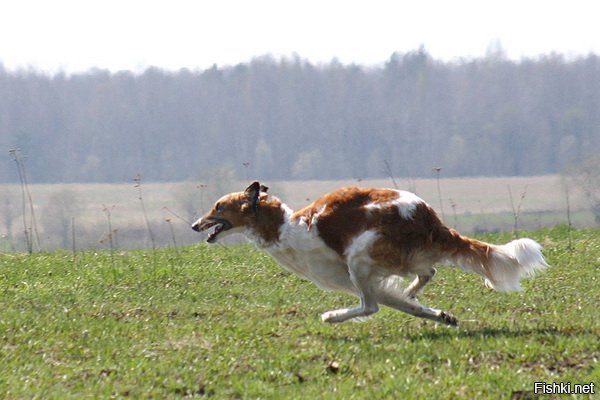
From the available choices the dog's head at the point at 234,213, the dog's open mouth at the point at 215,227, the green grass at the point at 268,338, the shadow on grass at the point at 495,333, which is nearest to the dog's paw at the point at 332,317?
the green grass at the point at 268,338

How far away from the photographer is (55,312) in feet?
35.0

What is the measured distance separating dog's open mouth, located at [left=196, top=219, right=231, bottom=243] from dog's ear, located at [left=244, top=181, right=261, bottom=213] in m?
0.35

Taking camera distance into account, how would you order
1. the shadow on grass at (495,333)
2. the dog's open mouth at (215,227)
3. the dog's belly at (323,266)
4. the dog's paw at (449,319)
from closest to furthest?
the shadow on grass at (495,333)
the dog's paw at (449,319)
the dog's belly at (323,266)
the dog's open mouth at (215,227)

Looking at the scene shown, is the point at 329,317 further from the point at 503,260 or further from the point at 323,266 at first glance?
the point at 503,260

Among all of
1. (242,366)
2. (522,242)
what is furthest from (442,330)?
(242,366)

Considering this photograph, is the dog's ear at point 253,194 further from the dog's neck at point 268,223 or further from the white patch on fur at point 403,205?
the white patch on fur at point 403,205

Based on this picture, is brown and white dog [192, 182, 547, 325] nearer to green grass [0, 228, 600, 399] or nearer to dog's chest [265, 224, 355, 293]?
dog's chest [265, 224, 355, 293]

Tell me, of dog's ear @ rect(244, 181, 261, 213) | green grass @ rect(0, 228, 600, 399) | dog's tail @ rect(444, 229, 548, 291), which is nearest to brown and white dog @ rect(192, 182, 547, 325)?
dog's tail @ rect(444, 229, 548, 291)

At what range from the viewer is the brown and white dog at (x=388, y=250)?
9.69 metres

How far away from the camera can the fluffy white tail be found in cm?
970

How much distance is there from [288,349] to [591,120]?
9639cm

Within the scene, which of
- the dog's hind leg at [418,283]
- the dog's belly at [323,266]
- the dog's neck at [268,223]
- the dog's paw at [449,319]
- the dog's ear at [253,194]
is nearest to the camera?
the dog's paw at [449,319]

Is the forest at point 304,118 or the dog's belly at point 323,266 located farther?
the forest at point 304,118

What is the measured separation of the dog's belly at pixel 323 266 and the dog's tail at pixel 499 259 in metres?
1.01
